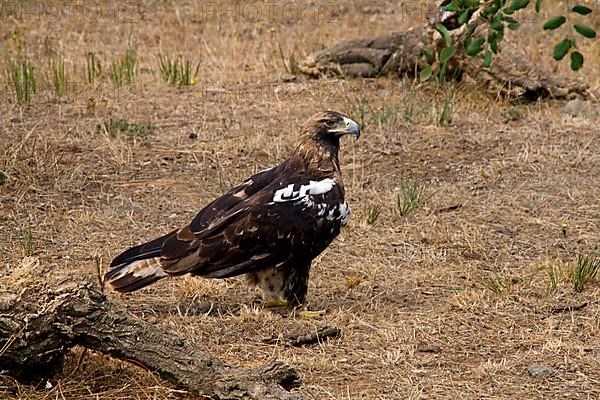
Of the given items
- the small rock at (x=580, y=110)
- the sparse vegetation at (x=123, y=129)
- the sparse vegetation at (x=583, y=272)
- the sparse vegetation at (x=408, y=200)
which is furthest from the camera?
the small rock at (x=580, y=110)

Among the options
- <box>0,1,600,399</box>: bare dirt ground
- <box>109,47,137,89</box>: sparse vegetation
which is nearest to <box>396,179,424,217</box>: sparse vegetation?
<box>0,1,600,399</box>: bare dirt ground

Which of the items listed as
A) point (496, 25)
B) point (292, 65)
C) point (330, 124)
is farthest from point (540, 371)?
point (292, 65)

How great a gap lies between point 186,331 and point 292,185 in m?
0.97

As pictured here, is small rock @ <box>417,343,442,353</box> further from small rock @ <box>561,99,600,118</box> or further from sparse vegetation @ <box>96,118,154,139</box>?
small rock @ <box>561,99,600,118</box>

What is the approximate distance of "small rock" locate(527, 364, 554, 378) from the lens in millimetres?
4941

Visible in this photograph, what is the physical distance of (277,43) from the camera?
38.1 feet

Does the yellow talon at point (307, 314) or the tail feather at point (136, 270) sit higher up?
the tail feather at point (136, 270)

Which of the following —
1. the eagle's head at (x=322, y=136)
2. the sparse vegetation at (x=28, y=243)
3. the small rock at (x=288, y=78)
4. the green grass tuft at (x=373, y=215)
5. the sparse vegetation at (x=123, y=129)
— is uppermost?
the eagle's head at (x=322, y=136)

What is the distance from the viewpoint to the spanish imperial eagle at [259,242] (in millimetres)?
5637

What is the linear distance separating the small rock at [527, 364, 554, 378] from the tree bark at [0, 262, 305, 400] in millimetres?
1165

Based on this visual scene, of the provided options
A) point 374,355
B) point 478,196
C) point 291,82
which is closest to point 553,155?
point 478,196

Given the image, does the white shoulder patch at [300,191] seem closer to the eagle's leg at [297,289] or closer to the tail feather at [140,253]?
the eagle's leg at [297,289]

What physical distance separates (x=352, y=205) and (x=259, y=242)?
1920mm

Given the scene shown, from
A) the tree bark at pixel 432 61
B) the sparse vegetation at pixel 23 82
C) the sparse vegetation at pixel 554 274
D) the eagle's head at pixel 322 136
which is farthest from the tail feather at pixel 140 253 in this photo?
the tree bark at pixel 432 61
